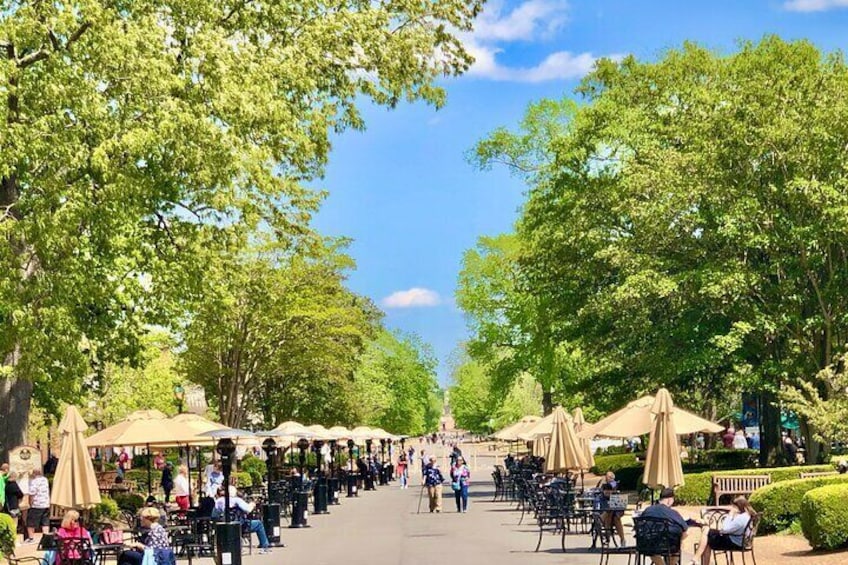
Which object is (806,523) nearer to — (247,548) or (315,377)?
(247,548)

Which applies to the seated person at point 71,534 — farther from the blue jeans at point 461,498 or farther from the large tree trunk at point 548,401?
the large tree trunk at point 548,401

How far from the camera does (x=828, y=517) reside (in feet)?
60.4

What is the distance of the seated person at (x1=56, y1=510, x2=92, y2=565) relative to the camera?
1792 centimetres

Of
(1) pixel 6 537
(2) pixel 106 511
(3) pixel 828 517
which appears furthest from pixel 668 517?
(2) pixel 106 511

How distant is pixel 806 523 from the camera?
62.3 feet

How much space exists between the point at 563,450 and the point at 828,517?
10.1 m

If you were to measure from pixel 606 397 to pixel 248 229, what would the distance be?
63.1 feet

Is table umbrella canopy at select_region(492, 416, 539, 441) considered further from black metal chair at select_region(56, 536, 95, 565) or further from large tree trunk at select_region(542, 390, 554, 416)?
black metal chair at select_region(56, 536, 95, 565)

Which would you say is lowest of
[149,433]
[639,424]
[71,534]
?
[71,534]

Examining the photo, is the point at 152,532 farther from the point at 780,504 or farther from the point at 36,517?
the point at 36,517

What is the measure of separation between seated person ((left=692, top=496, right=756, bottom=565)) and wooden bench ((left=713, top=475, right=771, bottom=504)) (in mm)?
11700

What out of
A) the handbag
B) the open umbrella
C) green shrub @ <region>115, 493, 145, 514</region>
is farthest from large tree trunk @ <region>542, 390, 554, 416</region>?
the handbag

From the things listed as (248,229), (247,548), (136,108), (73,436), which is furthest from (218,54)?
(247,548)

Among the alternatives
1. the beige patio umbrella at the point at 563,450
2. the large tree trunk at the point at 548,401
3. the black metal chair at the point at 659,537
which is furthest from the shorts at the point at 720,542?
the large tree trunk at the point at 548,401
